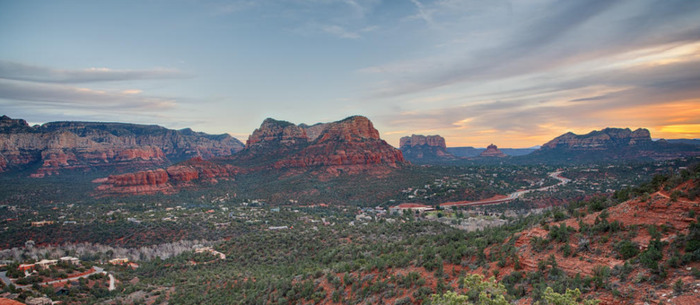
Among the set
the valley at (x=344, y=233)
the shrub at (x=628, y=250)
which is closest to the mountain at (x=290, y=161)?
the valley at (x=344, y=233)

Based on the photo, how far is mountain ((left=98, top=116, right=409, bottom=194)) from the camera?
110625 mm

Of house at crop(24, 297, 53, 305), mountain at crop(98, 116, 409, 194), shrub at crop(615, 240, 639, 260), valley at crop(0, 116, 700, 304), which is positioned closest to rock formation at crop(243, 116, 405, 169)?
mountain at crop(98, 116, 409, 194)

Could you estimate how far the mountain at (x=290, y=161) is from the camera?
110625 millimetres

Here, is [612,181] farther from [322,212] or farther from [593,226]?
[593,226]

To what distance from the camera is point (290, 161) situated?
138 metres

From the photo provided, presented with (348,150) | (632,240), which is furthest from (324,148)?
(632,240)

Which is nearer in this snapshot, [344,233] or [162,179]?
[344,233]

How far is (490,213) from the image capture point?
70.9 m

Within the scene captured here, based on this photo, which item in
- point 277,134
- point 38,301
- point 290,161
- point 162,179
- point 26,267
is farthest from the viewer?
point 277,134

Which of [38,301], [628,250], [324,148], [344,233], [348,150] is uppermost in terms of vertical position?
[324,148]

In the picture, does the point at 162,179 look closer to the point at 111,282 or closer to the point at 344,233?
the point at 111,282

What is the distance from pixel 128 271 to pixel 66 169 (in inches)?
6337

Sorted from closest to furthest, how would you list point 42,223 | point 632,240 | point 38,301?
point 632,240, point 38,301, point 42,223

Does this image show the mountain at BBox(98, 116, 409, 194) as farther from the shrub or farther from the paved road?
the shrub
